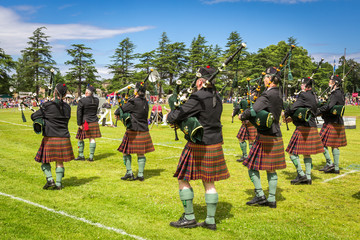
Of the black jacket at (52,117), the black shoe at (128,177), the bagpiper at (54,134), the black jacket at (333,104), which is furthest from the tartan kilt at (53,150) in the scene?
the black jacket at (333,104)

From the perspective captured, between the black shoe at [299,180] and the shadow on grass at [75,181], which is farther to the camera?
the black shoe at [299,180]

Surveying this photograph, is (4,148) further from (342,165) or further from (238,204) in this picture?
(342,165)

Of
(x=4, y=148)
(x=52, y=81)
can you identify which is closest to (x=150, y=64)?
(x=4, y=148)

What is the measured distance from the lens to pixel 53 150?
6438mm

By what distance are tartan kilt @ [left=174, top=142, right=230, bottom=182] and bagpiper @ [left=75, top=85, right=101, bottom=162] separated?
20.2 feet

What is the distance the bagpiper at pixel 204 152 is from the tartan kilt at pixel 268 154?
47.6 inches

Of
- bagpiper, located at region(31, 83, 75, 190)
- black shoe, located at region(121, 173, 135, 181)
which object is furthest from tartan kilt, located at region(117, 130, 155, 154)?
bagpiper, located at region(31, 83, 75, 190)

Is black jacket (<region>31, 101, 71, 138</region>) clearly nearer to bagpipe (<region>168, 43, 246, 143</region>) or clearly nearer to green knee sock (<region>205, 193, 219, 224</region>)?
bagpipe (<region>168, 43, 246, 143</region>)

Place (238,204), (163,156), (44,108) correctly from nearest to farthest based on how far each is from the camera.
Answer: (238,204)
(44,108)
(163,156)

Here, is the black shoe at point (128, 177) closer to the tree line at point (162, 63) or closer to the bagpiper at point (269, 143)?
the bagpiper at point (269, 143)

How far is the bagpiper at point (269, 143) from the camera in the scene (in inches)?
217

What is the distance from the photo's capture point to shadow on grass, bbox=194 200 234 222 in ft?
17.2

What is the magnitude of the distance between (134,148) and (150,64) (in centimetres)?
6976

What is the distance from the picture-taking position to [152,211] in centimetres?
551
